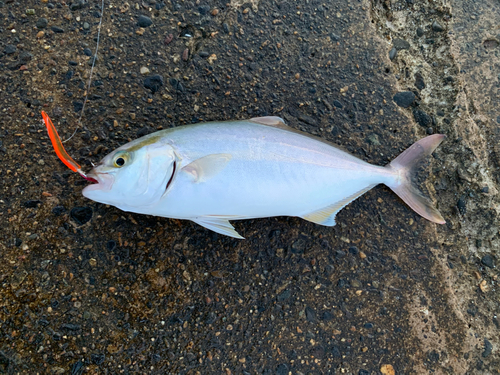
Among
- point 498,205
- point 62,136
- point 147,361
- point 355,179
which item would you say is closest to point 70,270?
point 147,361

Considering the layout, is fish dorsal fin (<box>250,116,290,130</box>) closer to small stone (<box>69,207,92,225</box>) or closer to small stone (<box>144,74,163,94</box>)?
small stone (<box>144,74,163,94</box>)

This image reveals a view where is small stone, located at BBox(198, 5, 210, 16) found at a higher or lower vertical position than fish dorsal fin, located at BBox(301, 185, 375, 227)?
higher

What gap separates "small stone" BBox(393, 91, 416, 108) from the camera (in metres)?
2.33

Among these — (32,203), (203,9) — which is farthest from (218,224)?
(203,9)

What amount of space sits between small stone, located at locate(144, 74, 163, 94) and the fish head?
57 centimetres

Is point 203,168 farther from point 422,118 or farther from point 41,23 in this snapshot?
point 422,118

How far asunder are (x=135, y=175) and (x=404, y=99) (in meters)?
2.04

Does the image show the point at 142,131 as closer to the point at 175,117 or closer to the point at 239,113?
the point at 175,117

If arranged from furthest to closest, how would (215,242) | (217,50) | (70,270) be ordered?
(217,50) < (215,242) < (70,270)

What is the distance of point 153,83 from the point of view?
212cm

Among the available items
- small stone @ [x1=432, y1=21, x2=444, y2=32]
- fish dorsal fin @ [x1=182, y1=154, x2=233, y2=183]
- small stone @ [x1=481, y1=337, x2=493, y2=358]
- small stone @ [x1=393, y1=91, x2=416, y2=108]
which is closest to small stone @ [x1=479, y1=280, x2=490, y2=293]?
small stone @ [x1=481, y1=337, x2=493, y2=358]

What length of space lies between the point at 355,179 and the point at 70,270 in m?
1.94

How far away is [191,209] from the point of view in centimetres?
179

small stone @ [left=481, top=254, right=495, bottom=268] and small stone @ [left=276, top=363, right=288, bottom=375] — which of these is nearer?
small stone @ [left=276, top=363, right=288, bottom=375]
